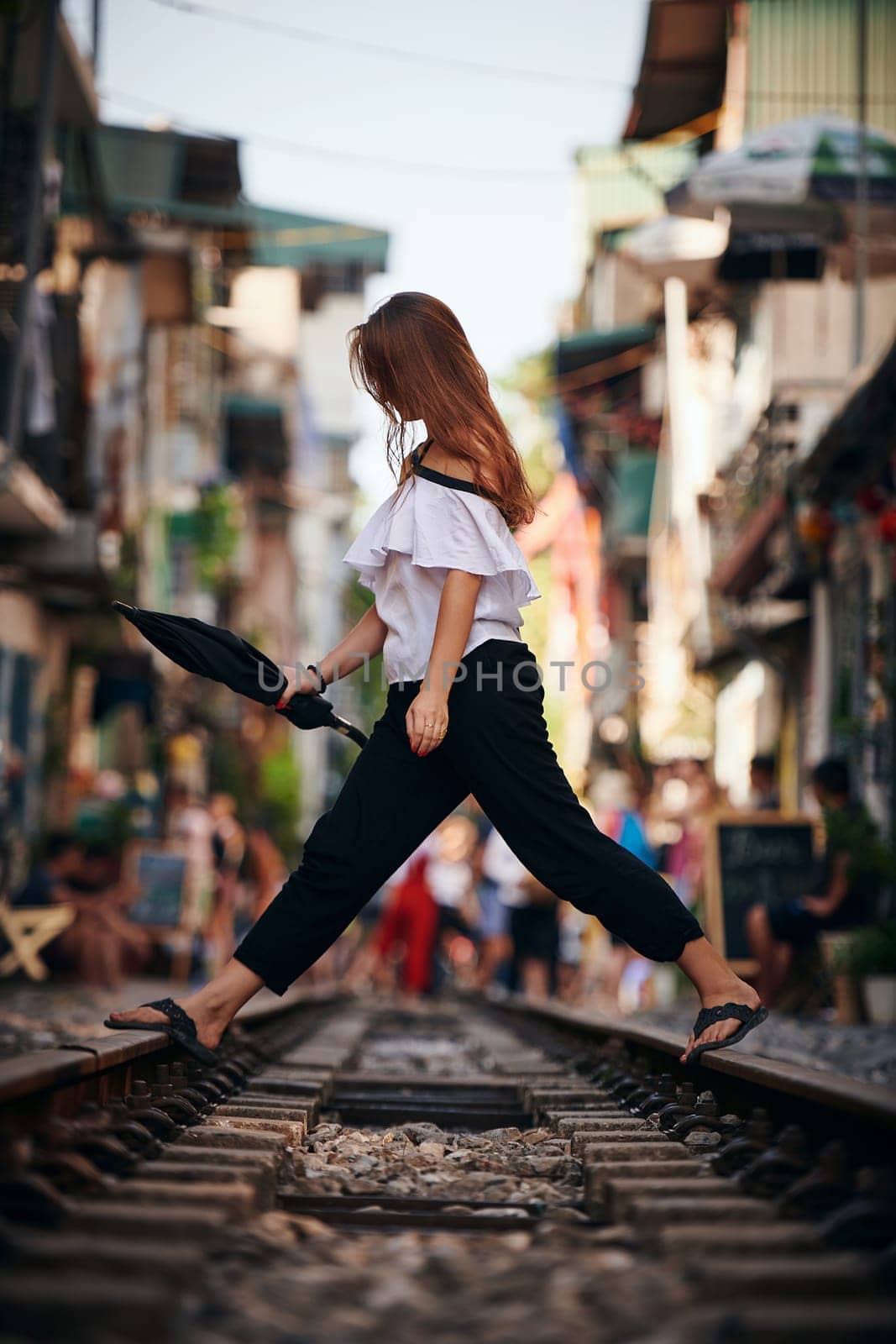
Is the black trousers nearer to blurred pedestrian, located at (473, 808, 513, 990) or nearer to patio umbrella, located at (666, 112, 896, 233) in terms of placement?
blurred pedestrian, located at (473, 808, 513, 990)

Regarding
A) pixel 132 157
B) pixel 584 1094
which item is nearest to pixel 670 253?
pixel 132 157

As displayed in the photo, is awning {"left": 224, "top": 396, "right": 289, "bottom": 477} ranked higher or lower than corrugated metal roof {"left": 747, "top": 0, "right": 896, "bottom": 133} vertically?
lower

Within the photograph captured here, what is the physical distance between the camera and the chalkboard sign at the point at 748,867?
1192 cm

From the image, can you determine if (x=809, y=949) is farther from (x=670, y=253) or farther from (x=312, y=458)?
(x=312, y=458)

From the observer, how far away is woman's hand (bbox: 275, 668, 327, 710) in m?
4.18

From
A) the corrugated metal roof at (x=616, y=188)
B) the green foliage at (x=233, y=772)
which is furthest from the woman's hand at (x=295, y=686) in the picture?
the corrugated metal roof at (x=616, y=188)

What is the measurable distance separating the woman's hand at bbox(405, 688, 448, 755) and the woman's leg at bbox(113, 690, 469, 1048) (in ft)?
0.56

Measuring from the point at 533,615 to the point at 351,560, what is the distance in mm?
44119

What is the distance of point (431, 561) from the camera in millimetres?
3904

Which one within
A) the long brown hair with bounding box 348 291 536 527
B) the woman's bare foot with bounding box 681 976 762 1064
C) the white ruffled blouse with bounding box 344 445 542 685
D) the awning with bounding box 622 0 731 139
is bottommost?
the woman's bare foot with bounding box 681 976 762 1064

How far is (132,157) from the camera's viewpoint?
2180cm

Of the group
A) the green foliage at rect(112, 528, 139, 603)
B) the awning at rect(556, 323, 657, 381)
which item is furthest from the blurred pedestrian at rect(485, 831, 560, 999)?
the awning at rect(556, 323, 657, 381)

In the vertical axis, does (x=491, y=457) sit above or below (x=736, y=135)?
below

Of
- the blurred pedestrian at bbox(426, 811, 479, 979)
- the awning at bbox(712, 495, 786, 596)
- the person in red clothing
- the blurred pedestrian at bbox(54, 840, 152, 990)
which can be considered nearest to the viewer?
the blurred pedestrian at bbox(54, 840, 152, 990)
